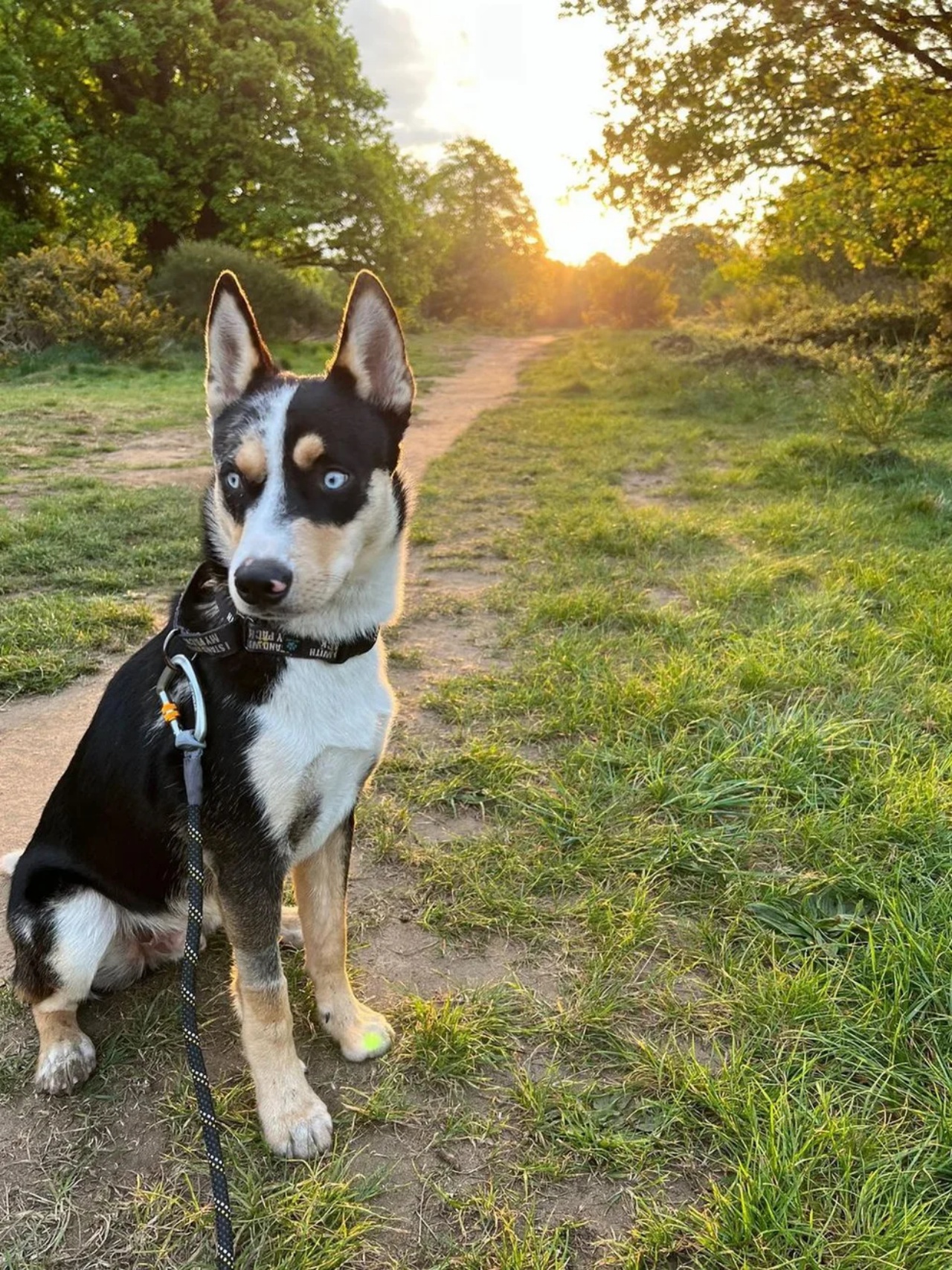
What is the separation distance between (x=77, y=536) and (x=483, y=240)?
50304 millimetres

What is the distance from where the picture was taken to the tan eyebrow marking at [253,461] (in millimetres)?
1934

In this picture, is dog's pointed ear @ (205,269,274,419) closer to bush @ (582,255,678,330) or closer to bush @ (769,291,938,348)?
bush @ (769,291,938,348)

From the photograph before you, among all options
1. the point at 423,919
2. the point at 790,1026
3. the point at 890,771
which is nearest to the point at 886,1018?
the point at 790,1026

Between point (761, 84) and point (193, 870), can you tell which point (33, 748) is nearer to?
point (193, 870)

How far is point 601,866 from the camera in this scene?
2730 millimetres

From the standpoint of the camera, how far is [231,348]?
2162 mm

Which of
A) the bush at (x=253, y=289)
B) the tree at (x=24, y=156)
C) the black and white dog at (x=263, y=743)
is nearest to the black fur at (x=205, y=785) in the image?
the black and white dog at (x=263, y=743)

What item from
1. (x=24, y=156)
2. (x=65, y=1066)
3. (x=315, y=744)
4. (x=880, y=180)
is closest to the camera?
(x=315, y=744)

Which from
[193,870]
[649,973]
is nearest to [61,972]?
[193,870]

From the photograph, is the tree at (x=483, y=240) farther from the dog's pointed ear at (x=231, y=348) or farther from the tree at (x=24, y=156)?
the dog's pointed ear at (x=231, y=348)

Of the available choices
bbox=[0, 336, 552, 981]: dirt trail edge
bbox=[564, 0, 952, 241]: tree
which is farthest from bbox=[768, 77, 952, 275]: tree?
bbox=[0, 336, 552, 981]: dirt trail edge

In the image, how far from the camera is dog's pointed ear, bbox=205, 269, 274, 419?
2098mm

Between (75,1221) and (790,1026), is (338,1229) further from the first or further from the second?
(790,1026)

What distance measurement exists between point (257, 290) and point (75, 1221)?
69.3ft
